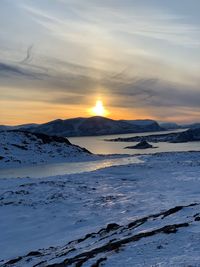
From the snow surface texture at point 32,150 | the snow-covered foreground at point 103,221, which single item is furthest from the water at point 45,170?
the snow-covered foreground at point 103,221

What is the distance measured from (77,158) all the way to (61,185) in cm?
3451

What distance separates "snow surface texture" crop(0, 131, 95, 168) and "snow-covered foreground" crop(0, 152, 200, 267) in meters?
24.0

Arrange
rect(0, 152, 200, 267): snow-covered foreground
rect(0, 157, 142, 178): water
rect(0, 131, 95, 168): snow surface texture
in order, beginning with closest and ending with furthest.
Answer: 1. rect(0, 152, 200, 267): snow-covered foreground
2. rect(0, 157, 142, 178): water
3. rect(0, 131, 95, 168): snow surface texture

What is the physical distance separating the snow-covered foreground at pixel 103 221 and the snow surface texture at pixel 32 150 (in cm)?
2401

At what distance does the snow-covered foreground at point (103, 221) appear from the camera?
11695mm

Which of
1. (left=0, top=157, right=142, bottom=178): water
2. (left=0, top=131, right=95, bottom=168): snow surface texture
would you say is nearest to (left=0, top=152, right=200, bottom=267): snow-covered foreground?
(left=0, top=157, right=142, bottom=178): water

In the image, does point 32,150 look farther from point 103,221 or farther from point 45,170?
point 103,221

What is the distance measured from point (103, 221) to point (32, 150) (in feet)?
165

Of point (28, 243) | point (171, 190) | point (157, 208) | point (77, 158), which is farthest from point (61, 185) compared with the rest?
point (77, 158)

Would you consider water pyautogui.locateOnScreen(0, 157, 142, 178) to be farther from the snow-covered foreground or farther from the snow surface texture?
the snow-covered foreground

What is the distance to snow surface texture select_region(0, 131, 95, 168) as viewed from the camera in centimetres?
6210

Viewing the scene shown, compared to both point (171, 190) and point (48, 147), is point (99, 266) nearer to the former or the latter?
point (171, 190)

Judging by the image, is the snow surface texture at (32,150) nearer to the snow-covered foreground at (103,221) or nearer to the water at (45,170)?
the water at (45,170)

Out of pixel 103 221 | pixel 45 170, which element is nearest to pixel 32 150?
pixel 45 170
